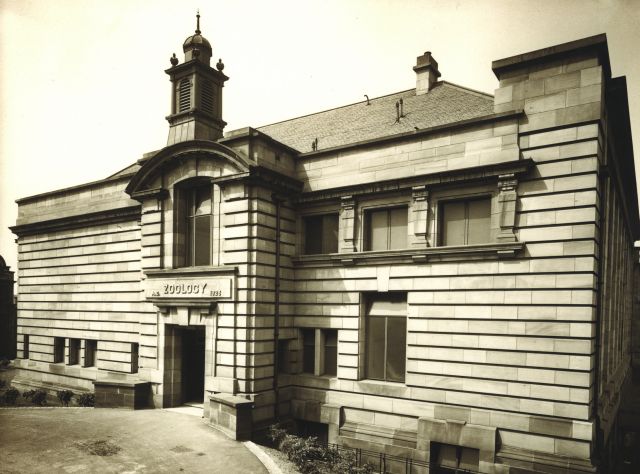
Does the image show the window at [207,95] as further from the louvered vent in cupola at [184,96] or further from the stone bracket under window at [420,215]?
the stone bracket under window at [420,215]

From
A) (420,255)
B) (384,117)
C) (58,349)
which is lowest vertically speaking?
(58,349)

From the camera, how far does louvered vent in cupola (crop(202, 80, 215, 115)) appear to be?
19.2 metres

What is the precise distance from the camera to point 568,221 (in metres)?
12.8

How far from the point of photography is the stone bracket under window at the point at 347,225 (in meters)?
16.5

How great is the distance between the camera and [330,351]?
678 inches

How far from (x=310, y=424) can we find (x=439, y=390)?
5.20 meters

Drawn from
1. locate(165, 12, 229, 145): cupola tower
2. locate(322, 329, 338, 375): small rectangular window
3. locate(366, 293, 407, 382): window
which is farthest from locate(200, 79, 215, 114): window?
locate(366, 293, 407, 382): window

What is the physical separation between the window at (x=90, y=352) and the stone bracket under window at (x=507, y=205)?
19518 millimetres

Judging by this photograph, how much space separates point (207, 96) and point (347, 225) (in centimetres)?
811

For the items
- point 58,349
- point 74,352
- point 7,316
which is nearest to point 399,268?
point 74,352

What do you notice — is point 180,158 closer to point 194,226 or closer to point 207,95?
point 194,226

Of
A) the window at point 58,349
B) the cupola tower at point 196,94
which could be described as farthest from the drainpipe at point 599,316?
the window at point 58,349

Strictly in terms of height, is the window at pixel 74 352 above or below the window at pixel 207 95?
below

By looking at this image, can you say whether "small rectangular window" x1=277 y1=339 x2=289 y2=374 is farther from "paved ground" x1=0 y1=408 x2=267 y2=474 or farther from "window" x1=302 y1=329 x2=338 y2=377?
"paved ground" x1=0 y1=408 x2=267 y2=474
